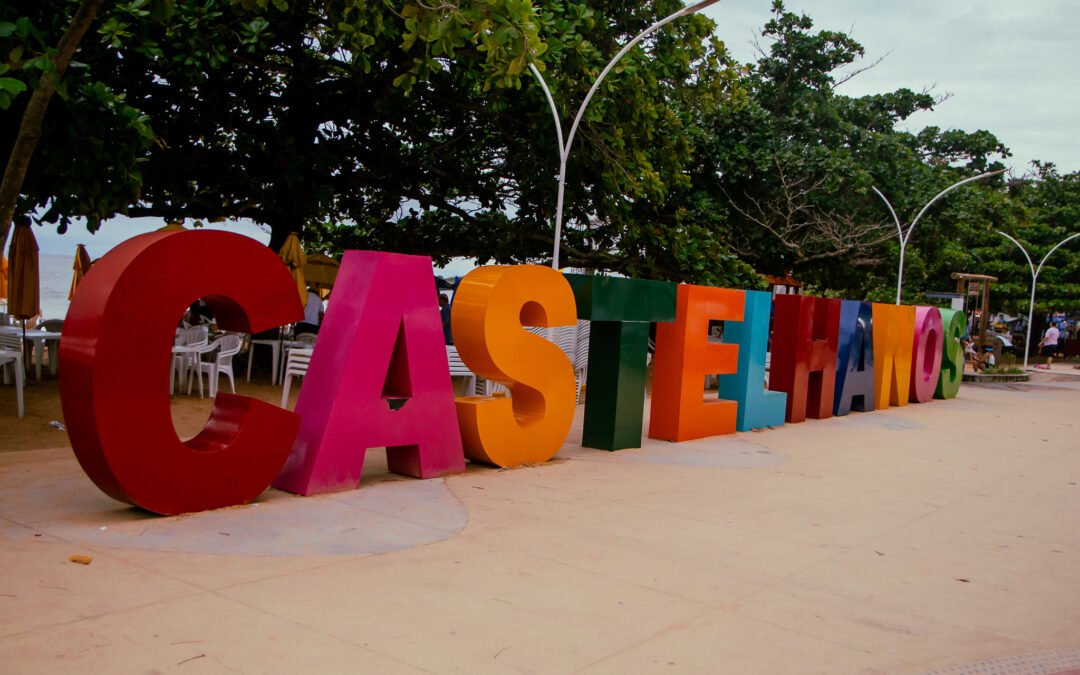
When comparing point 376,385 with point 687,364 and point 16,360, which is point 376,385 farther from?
point 16,360

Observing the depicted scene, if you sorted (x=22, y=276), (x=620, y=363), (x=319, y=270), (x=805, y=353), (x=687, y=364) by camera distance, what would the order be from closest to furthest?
(x=620, y=363)
(x=687, y=364)
(x=22, y=276)
(x=805, y=353)
(x=319, y=270)

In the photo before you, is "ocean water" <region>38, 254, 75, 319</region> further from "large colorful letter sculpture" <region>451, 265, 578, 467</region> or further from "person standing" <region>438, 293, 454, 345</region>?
"large colorful letter sculpture" <region>451, 265, 578, 467</region>

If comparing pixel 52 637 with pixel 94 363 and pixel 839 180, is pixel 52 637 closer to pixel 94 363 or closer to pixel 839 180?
pixel 94 363

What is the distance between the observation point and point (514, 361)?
29.0 feet

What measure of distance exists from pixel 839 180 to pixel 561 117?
1119 cm

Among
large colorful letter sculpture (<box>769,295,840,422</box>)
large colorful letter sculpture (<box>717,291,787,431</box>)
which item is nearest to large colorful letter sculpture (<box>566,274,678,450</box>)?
large colorful letter sculpture (<box>717,291,787,431</box>)

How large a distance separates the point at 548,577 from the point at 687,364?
239 inches

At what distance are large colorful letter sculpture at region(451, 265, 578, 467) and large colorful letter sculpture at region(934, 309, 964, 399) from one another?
1293 centimetres

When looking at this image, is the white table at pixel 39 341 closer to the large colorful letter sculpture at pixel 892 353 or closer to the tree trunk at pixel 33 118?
the tree trunk at pixel 33 118

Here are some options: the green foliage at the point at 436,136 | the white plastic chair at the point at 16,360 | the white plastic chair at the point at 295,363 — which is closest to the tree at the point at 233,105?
the green foliage at the point at 436,136

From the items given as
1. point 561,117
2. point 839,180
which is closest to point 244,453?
point 561,117

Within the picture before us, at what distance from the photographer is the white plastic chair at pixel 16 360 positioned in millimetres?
9797

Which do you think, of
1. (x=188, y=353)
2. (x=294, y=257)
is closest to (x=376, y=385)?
(x=188, y=353)

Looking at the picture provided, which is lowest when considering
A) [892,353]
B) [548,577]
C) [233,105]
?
[548,577]
